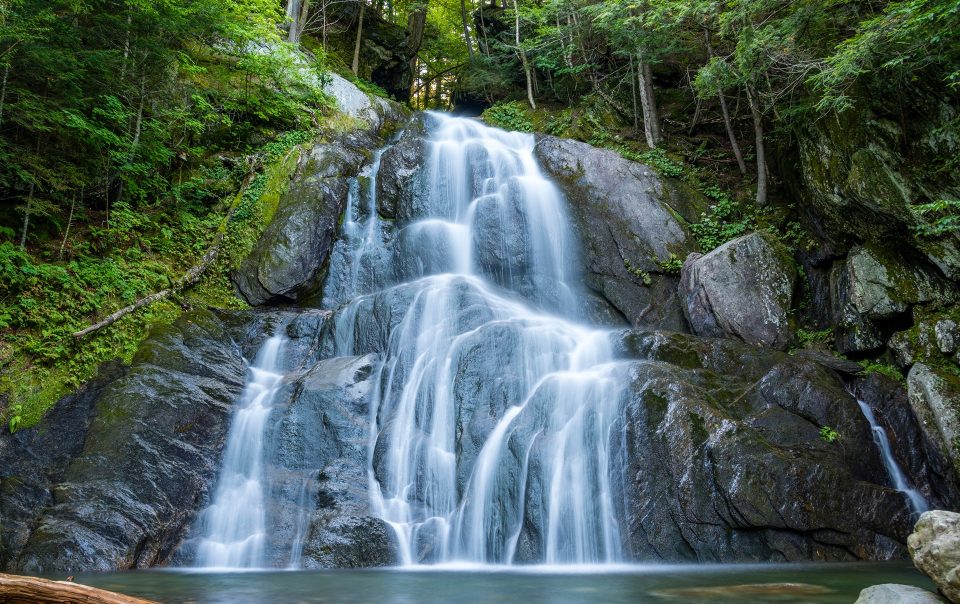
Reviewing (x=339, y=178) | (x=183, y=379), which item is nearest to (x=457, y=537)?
(x=183, y=379)

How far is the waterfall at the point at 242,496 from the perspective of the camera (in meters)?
7.45

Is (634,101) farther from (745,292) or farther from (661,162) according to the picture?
(745,292)

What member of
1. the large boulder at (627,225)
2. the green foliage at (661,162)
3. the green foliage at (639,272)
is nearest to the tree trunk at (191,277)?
the large boulder at (627,225)

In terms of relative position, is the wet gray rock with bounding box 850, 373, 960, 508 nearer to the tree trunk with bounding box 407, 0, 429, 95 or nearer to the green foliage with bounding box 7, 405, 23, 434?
the green foliage with bounding box 7, 405, 23, 434

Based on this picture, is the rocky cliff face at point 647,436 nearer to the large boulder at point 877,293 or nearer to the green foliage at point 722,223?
the large boulder at point 877,293

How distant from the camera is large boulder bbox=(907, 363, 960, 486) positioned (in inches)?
302

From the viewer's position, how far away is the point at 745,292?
34.7ft

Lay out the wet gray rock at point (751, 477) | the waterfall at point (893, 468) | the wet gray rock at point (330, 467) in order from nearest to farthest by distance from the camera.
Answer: the wet gray rock at point (751, 477) < the wet gray rock at point (330, 467) < the waterfall at point (893, 468)

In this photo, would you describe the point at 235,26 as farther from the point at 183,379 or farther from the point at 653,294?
the point at 653,294

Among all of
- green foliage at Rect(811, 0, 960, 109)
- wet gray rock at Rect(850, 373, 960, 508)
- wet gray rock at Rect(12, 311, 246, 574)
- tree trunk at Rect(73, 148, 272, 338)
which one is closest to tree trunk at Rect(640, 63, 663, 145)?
green foliage at Rect(811, 0, 960, 109)

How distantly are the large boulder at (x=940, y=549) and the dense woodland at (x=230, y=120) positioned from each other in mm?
4625

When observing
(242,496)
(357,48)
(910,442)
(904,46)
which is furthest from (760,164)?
(357,48)

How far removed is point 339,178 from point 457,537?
9407mm

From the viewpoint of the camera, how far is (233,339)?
10.5 metres
